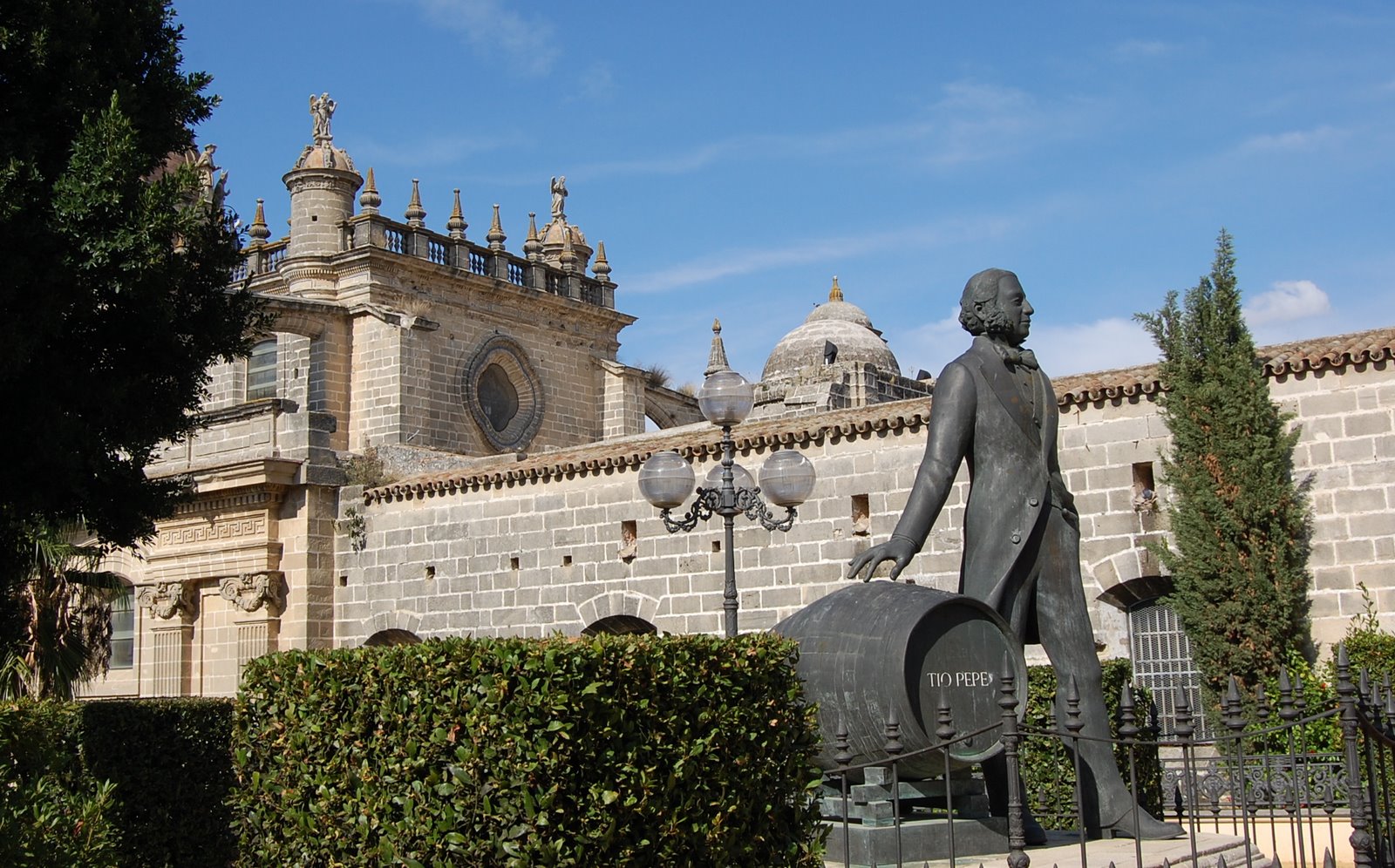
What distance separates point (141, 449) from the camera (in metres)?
11.0

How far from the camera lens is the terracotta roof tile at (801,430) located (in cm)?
1465

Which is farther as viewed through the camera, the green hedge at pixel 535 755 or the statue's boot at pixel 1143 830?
the statue's boot at pixel 1143 830

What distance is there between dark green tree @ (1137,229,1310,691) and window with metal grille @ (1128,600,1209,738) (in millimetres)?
687

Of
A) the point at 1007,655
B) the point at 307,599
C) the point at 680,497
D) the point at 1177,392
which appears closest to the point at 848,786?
the point at 1007,655

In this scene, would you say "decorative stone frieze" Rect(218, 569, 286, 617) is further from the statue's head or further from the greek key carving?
the statue's head

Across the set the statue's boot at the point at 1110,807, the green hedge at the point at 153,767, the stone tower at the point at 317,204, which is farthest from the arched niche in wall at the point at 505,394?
the statue's boot at the point at 1110,807

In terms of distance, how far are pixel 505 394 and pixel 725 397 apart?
67.1 ft

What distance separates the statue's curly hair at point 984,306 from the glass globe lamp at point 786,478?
177 inches

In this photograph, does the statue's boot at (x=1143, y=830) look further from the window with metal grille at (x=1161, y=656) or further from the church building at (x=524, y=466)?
the window with metal grille at (x=1161, y=656)

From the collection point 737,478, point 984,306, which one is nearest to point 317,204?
point 737,478

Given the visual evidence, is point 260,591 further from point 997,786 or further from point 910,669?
point 910,669

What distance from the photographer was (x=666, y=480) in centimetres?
1212

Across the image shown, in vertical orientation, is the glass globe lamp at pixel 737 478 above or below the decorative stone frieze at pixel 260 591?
above

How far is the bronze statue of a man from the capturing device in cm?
708
